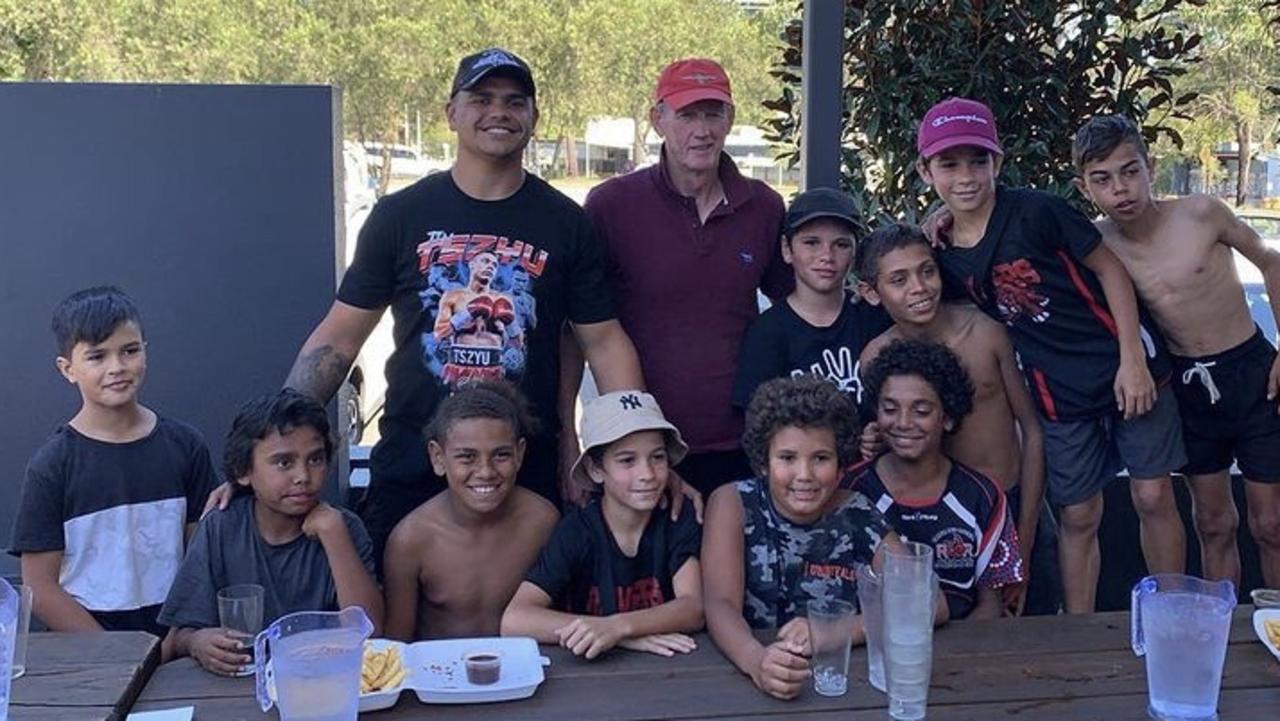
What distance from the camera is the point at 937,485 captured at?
270 cm

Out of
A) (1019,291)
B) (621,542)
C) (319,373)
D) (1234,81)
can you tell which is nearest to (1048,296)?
(1019,291)

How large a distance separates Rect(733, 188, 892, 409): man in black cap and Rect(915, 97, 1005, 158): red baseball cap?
0.29 metres

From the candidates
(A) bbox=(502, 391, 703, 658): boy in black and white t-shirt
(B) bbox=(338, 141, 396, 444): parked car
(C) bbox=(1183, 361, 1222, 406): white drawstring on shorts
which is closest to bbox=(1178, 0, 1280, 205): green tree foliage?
(B) bbox=(338, 141, 396, 444): parked car

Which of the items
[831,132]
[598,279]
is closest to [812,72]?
[831,132]

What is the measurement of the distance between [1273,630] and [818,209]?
139cm

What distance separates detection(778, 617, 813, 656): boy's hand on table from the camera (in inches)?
82.4

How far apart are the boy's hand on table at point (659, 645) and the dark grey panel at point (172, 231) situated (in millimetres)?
2030

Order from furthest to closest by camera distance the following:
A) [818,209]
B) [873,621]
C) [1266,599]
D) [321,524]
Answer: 1. [818,209]
2. [321,524]
3. [1266,599]
4. [873,621]

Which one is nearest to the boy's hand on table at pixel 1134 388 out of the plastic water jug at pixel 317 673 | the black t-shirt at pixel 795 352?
the black t-shirt at pixel 795 352

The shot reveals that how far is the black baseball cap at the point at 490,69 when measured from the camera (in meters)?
2.84

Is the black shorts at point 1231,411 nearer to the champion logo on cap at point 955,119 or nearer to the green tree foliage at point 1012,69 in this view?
the champion logo on cap at point 955,119

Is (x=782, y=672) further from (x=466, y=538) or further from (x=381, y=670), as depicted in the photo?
(x=466, y=538)

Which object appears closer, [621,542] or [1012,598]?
[621,542]

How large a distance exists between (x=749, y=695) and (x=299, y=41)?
15615 mm
